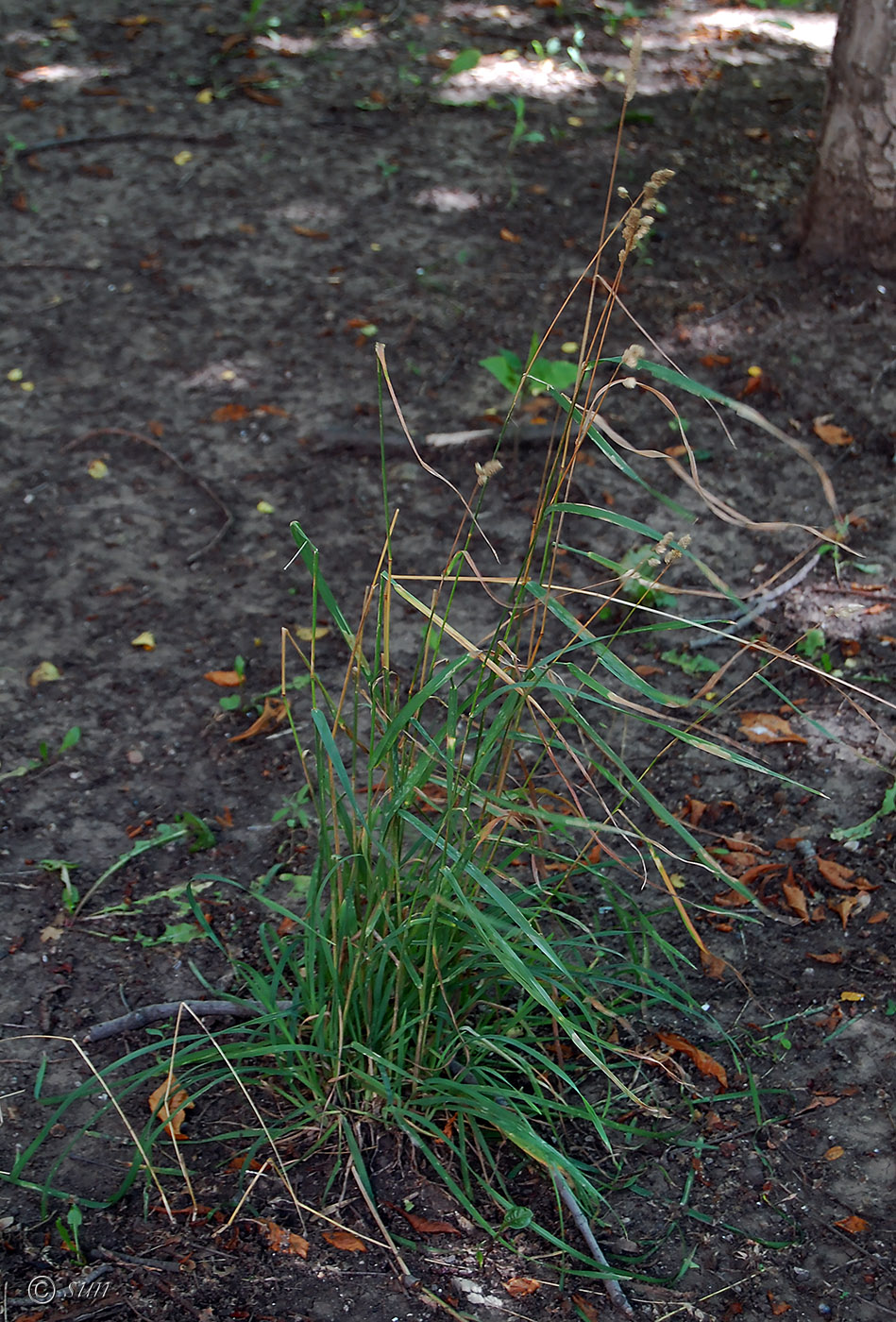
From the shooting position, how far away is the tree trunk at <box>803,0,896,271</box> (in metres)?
3.73

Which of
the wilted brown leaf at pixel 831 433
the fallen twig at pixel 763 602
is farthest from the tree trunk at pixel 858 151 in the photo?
the fallen twig at pixel 763 602

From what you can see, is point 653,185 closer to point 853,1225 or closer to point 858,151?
point 853,1225

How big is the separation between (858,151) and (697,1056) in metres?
3.25

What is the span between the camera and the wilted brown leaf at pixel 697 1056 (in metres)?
2.02

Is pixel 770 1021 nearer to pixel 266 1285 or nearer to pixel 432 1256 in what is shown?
pixel 432 1256

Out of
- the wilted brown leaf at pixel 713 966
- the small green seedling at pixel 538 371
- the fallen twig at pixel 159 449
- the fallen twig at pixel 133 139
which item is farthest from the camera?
the fallen twig at pixel 133 139

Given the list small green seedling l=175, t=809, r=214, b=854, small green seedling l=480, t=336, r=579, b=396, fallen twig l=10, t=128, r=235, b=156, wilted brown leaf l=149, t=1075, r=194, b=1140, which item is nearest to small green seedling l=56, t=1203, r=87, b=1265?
wilted brown leaf l=149, t=1075, r=194, b=1140

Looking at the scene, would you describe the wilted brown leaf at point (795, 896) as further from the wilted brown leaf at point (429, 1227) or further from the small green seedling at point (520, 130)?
the small green seedling at point (520, 130)

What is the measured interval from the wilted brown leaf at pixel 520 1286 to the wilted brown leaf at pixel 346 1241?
8.8 inches

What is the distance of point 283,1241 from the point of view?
1.73 m

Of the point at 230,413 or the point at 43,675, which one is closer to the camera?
the point at 43,675

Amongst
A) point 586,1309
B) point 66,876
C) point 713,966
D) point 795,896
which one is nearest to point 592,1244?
point 586,1309

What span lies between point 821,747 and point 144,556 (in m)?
1.97

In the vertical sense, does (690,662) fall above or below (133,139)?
below
